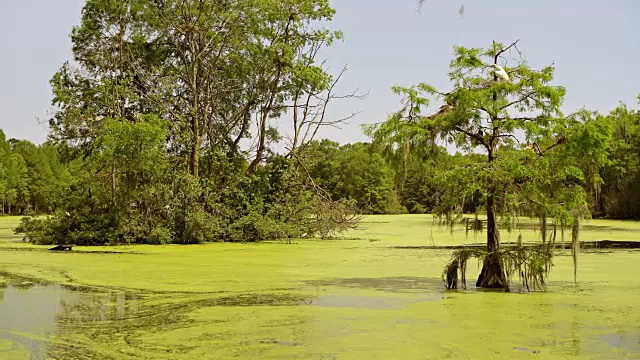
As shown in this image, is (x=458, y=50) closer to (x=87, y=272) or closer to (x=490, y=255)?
(x=490, y=255)

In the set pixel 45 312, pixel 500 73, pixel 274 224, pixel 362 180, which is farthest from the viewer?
pixel 362 180

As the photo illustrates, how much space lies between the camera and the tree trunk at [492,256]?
9.84 meters

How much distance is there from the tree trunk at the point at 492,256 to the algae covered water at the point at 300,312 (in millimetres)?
458

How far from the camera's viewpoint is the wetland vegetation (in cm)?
703

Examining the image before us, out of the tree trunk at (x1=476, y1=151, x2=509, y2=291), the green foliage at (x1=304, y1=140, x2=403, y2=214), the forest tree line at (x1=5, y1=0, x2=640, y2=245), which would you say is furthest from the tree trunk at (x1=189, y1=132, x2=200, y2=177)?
the green foliage at (x1=304, y1=140, x2=403, y2=214)

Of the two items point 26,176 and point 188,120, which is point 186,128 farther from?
point 26,176

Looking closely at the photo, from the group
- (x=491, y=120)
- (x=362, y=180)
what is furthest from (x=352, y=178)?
(x=491, y=120)

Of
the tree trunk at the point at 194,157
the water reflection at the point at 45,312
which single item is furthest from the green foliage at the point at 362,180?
the water reflection at the point at 45,312

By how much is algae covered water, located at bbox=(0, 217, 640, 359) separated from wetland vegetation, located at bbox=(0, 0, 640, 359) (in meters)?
0.04

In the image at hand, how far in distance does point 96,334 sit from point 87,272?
604 centimetres

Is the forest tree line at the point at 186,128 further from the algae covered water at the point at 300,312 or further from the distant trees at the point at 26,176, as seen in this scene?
the distant trees at the point at 26,176

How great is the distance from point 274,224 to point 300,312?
13458 mm

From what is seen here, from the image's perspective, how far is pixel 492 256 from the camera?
10023 mm

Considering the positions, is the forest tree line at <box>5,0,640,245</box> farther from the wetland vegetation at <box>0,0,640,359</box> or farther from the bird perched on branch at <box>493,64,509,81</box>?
the bird perched on branch at <box>493,64,509,81</box>
